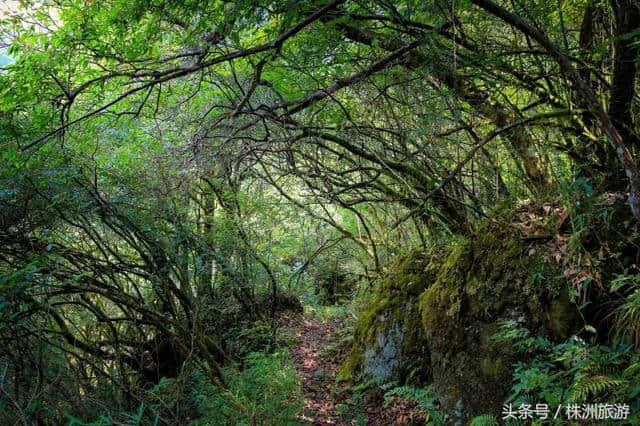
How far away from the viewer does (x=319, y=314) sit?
10164 mm

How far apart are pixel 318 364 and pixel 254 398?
249 cm

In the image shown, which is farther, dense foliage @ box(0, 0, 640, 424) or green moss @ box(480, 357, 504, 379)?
green moss @ box(480, 357, 504, 379)

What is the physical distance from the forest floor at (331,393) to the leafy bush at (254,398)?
39cm

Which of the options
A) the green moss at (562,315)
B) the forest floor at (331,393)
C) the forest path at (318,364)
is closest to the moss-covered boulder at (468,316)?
the green moss at (562,315)

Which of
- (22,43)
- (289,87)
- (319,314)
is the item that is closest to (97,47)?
(22,43)

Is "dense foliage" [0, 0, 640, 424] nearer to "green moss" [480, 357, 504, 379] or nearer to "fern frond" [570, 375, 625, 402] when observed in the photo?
"fern frond" [570, 375, 625, 402]

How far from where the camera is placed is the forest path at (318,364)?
4957 millimetres

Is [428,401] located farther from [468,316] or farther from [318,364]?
[318,364]

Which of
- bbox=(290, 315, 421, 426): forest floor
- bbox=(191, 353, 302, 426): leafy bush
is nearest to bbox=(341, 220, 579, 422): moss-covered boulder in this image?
bbox=(290, 315, 421, 426): forest floor

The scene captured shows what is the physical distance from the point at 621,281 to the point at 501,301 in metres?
1.06

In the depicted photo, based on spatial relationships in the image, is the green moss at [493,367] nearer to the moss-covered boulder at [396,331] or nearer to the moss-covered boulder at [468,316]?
the moss-covered boulder at [468,316]

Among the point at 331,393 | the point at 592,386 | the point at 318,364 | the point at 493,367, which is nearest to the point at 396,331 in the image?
the point at 331,393

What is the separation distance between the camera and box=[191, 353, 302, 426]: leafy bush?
4.04 m

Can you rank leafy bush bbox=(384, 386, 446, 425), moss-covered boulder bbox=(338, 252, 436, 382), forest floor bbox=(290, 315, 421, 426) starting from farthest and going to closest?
moss-covered boulder bbox=(338, 252, 436, 382) → forest floor bbox=(290, 315, 421, 426) → leafy bush bbox=(384, 386, 446, 425)
